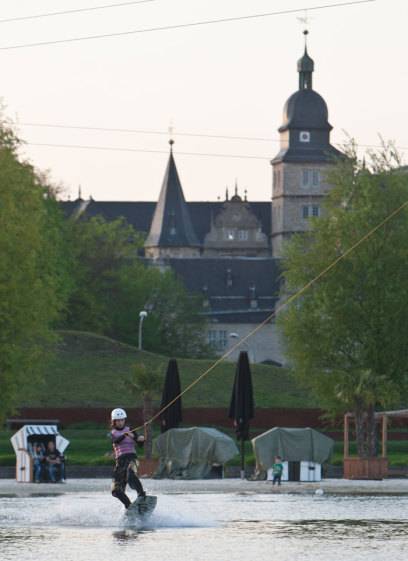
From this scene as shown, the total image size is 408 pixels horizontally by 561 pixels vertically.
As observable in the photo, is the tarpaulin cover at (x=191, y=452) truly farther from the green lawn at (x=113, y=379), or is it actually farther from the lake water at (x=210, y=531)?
the green lawn at (x=113, y=379)

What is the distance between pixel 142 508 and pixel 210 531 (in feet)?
5.81

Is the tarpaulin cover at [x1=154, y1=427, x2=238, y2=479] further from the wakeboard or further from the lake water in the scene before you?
the wakeboard

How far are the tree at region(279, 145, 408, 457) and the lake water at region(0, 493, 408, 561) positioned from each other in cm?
3356

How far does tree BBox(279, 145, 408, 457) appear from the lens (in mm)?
68750

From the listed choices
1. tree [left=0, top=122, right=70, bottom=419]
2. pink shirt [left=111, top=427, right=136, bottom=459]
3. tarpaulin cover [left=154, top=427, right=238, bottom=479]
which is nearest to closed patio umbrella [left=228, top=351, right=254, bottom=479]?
tarpaulin cover [left=154, top=427, right=238, bottom=479]

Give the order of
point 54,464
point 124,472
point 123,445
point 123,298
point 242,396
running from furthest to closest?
point 123,298, point 242,396, point 54,464, point 123,445, point 124,472

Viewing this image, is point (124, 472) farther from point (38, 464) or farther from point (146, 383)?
point (146, 383)

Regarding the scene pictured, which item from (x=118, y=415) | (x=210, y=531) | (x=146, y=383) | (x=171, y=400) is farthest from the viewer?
(x=146, y=383)

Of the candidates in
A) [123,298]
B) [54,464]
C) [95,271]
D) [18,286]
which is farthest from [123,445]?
[123,298]

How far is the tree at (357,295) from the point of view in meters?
68.8

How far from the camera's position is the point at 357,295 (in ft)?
228

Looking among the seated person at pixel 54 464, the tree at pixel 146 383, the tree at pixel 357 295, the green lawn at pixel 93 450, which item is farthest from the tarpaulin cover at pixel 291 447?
the tree at pixel 357 295

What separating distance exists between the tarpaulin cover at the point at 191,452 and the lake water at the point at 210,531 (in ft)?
57.4

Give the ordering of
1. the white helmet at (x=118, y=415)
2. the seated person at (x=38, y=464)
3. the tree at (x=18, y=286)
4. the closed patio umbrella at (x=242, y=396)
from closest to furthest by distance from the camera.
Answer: the white helmet at (x=118, y=415) < the seated person at (x=38, y=464) < the closed patio umbrella at (x=242, y=396) < the tree at (x=18, y=286)
